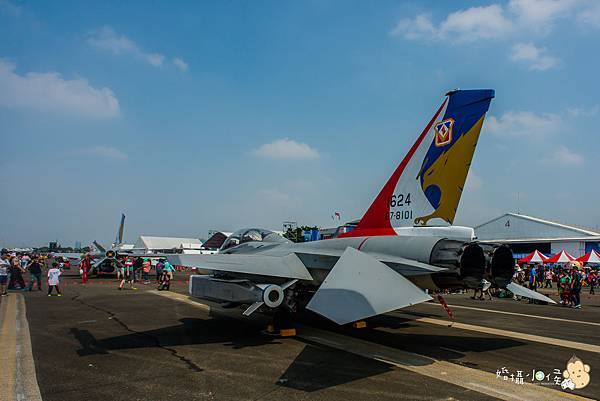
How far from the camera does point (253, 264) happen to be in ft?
27.0

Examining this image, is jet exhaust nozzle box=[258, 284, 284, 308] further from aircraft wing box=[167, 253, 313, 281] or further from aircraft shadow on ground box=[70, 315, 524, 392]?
aircraft shadow on ground box=[70, 315, 524, 392]

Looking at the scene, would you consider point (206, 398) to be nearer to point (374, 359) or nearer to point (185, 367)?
point (185, 367)

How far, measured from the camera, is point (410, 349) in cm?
721

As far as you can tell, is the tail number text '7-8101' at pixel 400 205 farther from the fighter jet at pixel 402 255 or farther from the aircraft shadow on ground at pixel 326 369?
the aircraft shadow on ground at pixel 326 369

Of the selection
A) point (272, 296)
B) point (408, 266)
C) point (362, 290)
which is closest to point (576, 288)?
point (408, 266)

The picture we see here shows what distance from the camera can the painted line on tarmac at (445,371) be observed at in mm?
4941

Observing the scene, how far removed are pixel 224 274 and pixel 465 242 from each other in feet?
16.8

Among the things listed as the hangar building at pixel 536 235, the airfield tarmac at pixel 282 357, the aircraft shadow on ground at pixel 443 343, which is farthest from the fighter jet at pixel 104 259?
the hangar building at pixel 536 235

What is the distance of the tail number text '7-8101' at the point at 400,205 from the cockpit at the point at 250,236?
402 centimetres

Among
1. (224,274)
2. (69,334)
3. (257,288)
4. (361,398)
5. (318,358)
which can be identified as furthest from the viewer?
(224,274)

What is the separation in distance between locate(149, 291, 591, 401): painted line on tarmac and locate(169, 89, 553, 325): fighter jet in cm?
117

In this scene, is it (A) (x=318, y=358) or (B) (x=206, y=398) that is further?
(A) (x=318, y=358)

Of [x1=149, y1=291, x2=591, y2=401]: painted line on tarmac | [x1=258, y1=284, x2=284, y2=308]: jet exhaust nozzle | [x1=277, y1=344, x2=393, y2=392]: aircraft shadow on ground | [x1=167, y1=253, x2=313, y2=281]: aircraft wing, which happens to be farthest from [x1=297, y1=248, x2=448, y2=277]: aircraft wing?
[x1=258, y1=284, x2=284, y2=308]: jet exhaust nozzle

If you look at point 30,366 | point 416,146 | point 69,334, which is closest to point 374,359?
point 416,146
